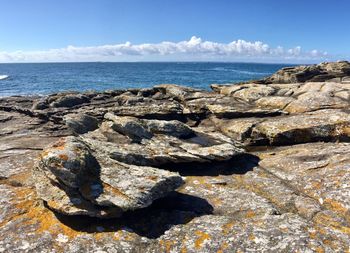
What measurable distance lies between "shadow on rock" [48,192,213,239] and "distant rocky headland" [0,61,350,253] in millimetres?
33

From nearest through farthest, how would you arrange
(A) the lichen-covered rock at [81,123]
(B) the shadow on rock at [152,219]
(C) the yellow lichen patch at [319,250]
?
(C) the yellow lichen patch at [319,250]
(B) the shadow on rock at [152,219]
(A) the lichen-covered rock at [81,123]

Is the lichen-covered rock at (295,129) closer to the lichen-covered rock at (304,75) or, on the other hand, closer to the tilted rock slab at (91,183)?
Answer: the tilted rock slab at (91,183)

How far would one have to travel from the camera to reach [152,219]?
10.6 metres

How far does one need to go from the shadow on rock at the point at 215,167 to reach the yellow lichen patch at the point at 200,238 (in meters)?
4.04

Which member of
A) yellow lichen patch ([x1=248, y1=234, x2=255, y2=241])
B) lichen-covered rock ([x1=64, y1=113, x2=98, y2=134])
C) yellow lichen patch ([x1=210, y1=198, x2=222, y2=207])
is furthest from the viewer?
lichen-covered rock ([x1=64, y1=113, x2=98, y2=134])

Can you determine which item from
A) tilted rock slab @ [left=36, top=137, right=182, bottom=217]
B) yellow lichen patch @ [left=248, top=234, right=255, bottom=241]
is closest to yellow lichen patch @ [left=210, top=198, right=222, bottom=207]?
tilted rock slab @ [left=36, top=137, right=182, bottom=217]

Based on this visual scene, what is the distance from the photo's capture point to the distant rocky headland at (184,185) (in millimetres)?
9602

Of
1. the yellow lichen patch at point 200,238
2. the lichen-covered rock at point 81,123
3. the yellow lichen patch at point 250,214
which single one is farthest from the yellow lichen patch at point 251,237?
the lichen-covered rock at point 81,123

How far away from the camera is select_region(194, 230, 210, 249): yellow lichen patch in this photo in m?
9.43

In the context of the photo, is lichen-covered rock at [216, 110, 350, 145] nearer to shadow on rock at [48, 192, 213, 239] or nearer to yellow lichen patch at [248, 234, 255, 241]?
shadow on rock at [48, 192, 213, 239]

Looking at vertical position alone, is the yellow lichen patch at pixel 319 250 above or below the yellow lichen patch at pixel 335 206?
below

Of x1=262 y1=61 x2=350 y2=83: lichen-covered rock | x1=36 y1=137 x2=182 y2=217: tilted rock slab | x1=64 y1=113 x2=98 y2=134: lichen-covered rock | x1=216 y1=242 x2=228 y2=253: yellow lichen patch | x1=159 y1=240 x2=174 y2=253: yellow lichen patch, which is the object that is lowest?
x1=159 y1=240 x2=174 y2=253: yellow lichen patch

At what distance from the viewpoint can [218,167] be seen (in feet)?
47.3

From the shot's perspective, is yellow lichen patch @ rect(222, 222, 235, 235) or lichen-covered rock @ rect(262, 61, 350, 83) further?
lichen-covered rock @ rect(262, 61, 350, 83)
